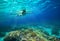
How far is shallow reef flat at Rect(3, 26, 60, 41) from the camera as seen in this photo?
4.59 meters

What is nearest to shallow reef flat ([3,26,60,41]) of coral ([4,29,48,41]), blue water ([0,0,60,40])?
coral ([4,29,48,41])

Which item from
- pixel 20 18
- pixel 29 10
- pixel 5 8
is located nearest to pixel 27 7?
pixel 29 10

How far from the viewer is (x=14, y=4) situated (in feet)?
15.5

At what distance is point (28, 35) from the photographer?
4.65 m

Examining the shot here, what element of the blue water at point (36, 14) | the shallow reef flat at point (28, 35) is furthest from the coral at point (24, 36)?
the blue water at point (36, 14)

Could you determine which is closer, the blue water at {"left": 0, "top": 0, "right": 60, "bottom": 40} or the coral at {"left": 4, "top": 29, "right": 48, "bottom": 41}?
the coral at {"left": 4, "top": 29, "right": 48, "bottom": 41}

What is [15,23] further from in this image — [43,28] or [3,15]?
[43,28]

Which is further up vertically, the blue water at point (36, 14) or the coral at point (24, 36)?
the blue water at point (36, 14)

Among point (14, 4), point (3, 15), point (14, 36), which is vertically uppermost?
point (14, 4)

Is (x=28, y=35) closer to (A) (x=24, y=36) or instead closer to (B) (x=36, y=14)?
(A) (x=24, y=36)

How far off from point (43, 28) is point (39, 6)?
784mm

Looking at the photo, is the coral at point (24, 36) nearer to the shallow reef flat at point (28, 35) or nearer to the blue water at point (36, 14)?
Answer: the shallow reef flat at point (28, 35)

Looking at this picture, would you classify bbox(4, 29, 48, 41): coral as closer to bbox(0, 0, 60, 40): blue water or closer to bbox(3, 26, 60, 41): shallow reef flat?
bbox(3, 26, 60, 41): shallow reef flat

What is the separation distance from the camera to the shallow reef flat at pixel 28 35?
4590mm
